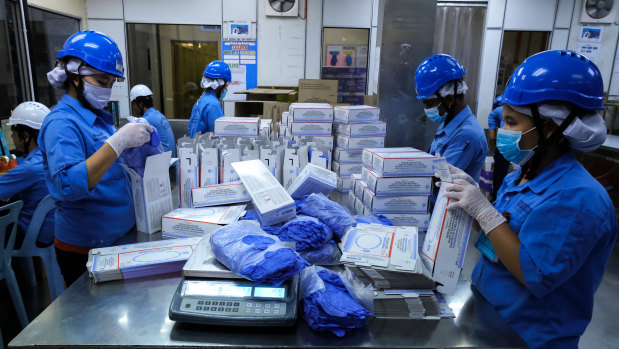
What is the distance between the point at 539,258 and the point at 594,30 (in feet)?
21.0

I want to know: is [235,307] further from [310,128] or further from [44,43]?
[44,43]

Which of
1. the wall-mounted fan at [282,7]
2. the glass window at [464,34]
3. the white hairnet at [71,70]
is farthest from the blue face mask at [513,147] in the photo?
the glass window at [464,34]

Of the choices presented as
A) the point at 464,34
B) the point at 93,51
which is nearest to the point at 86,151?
the point at 93,51

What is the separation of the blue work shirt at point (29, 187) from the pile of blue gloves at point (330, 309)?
2.31 m

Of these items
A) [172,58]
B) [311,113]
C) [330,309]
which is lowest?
[330,309]

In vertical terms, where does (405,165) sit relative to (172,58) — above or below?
below

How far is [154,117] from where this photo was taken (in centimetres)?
403

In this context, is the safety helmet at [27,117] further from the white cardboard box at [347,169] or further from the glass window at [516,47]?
the glass window at [516,47]

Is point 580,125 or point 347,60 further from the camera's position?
point 347,60

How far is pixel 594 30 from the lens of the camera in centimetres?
560

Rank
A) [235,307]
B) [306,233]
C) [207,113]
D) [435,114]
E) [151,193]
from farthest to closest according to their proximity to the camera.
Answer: [207,113] < [435,114] < [151,193] < [306,233] < [235,307]

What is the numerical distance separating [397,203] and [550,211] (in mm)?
786

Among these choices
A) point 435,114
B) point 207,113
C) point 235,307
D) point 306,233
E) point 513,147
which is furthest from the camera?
point 207,113

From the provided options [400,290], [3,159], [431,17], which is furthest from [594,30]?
[3,159]
